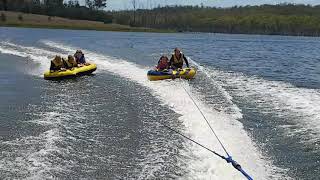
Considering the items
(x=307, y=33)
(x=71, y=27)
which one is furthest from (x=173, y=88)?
(x=307, y=33)

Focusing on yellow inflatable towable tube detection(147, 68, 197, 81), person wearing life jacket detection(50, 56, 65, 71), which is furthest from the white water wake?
person wearing life jacket detection(50, 56, 65, 71)

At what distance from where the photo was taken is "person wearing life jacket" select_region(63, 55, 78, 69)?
19641 millimetres

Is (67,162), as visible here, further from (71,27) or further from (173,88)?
(71,27)

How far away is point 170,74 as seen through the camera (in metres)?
18.2

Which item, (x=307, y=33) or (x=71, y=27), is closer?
(x=71, y=27)

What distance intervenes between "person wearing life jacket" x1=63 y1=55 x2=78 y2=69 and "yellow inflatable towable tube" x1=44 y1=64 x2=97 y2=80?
0.29 m

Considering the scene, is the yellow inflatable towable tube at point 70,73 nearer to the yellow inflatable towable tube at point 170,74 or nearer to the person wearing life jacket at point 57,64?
the person wearing life jacket at point 57,64

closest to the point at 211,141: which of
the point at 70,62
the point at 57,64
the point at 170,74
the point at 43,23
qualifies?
the point at 170,74

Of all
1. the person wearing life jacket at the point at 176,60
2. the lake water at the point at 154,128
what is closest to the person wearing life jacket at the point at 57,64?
the lake water at the point at 154,128

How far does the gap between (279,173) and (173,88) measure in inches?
345

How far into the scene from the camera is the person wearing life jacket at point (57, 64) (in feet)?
62.4

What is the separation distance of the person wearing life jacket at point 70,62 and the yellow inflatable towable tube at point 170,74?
374 cm

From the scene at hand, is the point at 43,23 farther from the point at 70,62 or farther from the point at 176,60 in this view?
the point at 176,60

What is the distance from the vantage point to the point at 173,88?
16.1 m
